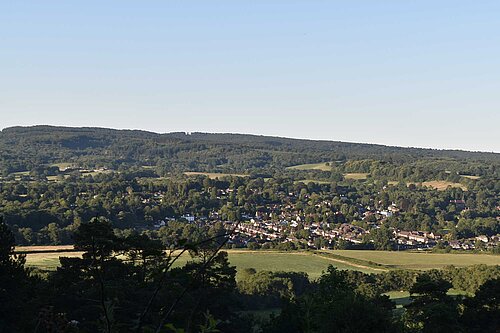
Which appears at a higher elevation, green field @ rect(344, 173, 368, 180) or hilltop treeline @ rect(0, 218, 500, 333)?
hilltop treeline @ rect(0, 218, 500, 333)

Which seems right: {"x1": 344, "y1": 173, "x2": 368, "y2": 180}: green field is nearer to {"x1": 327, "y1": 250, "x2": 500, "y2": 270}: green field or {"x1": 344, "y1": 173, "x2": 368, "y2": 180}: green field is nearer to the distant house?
the distant house

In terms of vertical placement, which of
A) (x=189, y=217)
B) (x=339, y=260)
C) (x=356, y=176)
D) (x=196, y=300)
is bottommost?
(x=189, y=217)

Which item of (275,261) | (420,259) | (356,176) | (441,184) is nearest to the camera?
(275,261)

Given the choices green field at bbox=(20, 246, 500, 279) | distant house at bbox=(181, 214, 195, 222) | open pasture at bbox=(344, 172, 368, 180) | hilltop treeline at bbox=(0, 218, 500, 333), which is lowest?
distant house at bbox=(181, 214, 195, 222)

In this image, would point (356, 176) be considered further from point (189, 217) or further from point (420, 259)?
point (420, 259)

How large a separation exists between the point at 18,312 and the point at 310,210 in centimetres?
11104

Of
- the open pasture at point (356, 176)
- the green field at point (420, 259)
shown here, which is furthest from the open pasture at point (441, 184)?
the green field at point (420, 259)

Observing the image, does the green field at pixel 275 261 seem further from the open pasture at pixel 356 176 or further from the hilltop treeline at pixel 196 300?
the open pasture at pixel 356 176

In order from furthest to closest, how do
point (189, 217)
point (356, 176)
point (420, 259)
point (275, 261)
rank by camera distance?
point (356, 176), point (189, 217), point (420, 259), point (275, 261)

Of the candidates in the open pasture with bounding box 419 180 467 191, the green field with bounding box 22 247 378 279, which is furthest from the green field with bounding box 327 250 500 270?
the open pasture with bounding box 419 180 467 191

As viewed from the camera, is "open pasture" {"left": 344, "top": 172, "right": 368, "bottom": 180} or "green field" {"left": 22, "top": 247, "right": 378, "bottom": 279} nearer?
"green field" {"left": 22, "top": 247, "right": 378, "bottom": 279}

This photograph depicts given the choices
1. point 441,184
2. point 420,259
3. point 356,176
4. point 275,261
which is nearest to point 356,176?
point 356,176

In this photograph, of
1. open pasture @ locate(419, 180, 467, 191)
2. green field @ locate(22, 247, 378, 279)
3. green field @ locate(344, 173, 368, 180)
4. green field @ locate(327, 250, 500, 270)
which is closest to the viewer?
green field @ locate(22, 247, 378, 279)

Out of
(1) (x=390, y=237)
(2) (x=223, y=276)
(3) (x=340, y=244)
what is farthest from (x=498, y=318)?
(1) (x=390, y=237)
